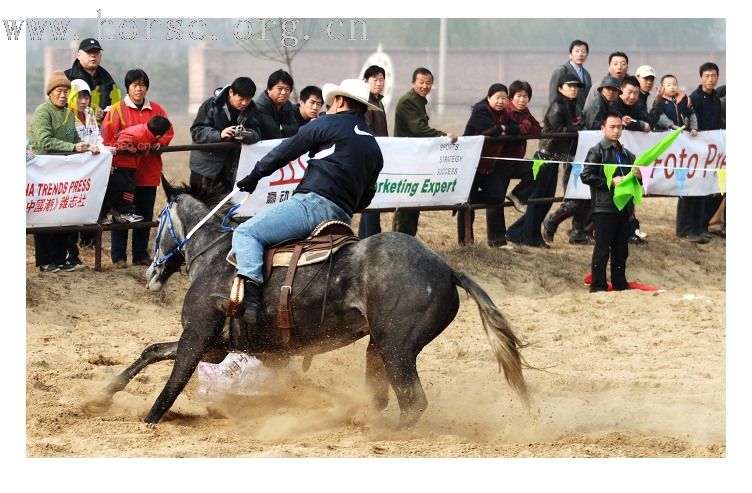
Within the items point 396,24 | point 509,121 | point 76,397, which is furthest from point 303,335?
point 396,24

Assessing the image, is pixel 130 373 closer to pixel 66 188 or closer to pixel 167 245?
pixel 167 245

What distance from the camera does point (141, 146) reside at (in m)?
11.3

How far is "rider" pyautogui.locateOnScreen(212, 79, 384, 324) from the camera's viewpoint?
7.64 m

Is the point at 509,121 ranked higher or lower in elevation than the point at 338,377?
higher

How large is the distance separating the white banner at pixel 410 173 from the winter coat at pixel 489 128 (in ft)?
0.66

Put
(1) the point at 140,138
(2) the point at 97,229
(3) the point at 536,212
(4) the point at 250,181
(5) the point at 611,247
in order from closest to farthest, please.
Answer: (4) the point at 250,181
(2) the point at 97,229
(1) the point at 140,138
(5) the point at 611,247
(3) the point at 536,212

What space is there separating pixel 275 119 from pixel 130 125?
147 centimetres

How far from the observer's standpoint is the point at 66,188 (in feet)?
35.9

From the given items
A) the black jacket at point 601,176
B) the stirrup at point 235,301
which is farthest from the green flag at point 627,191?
the stirrup at point 235,301

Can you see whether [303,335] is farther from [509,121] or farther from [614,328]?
[509,121]

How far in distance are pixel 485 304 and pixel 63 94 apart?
524 centimetres

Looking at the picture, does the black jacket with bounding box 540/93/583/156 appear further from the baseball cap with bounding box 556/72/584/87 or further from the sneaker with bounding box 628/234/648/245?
the sneaker with bounding box 628/234/648/245

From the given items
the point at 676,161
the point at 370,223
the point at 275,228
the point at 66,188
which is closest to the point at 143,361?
the point at 275,228

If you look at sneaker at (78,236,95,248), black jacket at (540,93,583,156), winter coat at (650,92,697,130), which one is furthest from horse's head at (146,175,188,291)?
winter coat at (650,92,697,130)
